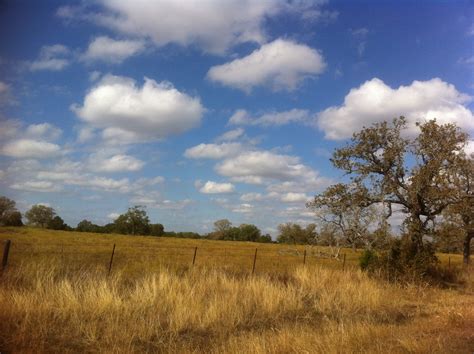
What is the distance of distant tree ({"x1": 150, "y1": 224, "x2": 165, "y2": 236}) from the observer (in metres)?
94.8

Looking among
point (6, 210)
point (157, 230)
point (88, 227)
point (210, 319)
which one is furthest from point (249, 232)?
point (210, 319)

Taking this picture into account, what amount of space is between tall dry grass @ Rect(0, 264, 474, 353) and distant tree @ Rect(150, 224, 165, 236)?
82326mm

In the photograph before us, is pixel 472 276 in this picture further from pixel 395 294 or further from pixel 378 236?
pixel 395 294

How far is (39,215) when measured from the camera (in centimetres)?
8812

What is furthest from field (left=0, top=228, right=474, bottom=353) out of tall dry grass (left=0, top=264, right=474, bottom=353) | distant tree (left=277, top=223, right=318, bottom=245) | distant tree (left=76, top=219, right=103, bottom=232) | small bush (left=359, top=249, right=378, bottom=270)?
distant tree (left=76, top=219, right=103, bottom=232)

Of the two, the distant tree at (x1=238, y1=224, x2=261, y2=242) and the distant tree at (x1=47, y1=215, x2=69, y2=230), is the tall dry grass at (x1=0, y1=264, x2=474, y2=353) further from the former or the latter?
the distant tree at (x1=238, y1=224, x2=261, y2=242)

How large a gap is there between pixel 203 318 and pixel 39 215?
288ft

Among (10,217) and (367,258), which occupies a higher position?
(10,217)

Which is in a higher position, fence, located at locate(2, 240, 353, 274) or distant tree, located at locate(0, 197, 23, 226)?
distant tree, located at locate(0, 197, 23, 226)

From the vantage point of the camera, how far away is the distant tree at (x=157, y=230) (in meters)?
94.8

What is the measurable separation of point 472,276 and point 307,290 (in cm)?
1409

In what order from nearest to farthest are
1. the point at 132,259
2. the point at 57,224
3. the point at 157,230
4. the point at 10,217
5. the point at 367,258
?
1. the point at 367,258
2. the point at 132,259
3. the point at 10,217
4. the point at 57,224
5. the point at 157,230

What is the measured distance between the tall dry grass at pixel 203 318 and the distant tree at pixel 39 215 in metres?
81.3

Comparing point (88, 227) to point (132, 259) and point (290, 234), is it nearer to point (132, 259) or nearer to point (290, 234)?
point (290, 234)
